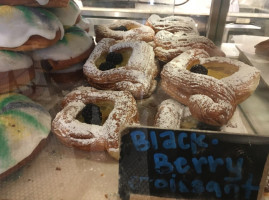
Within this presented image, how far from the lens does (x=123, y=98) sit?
1091mm

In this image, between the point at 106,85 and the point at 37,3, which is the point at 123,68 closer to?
the point at 106,85

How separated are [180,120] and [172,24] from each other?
869mm

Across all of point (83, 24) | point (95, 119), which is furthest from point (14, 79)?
point (83, 24)

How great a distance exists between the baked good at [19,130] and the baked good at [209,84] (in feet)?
1.78

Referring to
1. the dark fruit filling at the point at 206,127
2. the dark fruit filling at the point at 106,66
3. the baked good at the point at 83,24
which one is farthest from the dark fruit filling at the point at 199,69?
the baked good at the point at 83,24

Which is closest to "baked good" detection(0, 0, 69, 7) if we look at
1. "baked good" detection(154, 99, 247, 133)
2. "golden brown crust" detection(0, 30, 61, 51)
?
"golden brown crust" detection(0, 30, 61, 51)

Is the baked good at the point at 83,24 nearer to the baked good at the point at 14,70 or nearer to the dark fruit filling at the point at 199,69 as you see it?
the baked good at the point at 14,70

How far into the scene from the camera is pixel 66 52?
1.30 m

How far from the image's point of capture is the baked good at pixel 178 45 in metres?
1.33

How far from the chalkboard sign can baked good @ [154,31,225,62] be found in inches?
26.3

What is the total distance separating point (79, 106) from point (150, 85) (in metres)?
0.36

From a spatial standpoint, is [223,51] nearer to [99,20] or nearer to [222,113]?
[222,113]

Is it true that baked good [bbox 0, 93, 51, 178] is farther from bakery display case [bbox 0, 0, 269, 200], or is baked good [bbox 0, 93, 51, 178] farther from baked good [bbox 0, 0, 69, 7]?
baked good [bbox 0, 0, 69, 7]

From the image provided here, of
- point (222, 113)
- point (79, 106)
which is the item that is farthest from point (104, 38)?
point (222, 113)
